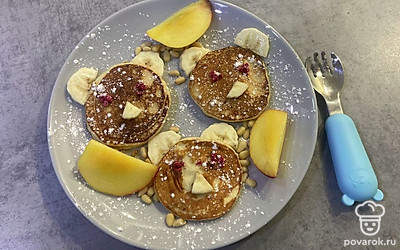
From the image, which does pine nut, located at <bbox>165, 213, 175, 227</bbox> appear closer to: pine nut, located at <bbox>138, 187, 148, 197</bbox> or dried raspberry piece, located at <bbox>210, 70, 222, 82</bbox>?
pine nut, located at <bbox>138, 187, 148, 197</bbox>

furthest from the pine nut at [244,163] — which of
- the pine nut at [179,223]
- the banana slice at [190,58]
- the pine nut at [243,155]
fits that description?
the banana slice at [190,58]

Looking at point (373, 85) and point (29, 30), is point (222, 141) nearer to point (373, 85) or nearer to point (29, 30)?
point (373, 85)

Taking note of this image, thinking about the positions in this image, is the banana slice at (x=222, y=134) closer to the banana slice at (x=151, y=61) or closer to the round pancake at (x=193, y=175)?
the round pancake at (x=193, y=175)

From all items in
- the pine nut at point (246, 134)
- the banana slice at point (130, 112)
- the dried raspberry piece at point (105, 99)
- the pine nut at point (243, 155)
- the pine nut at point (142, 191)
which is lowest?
the pine nut at point (142, 191)

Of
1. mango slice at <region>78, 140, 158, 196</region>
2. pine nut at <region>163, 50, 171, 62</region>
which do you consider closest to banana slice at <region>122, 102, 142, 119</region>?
mango slice at <region>78, 140, 158, 196</region>

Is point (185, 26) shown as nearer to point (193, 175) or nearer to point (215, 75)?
point (215, 75)
